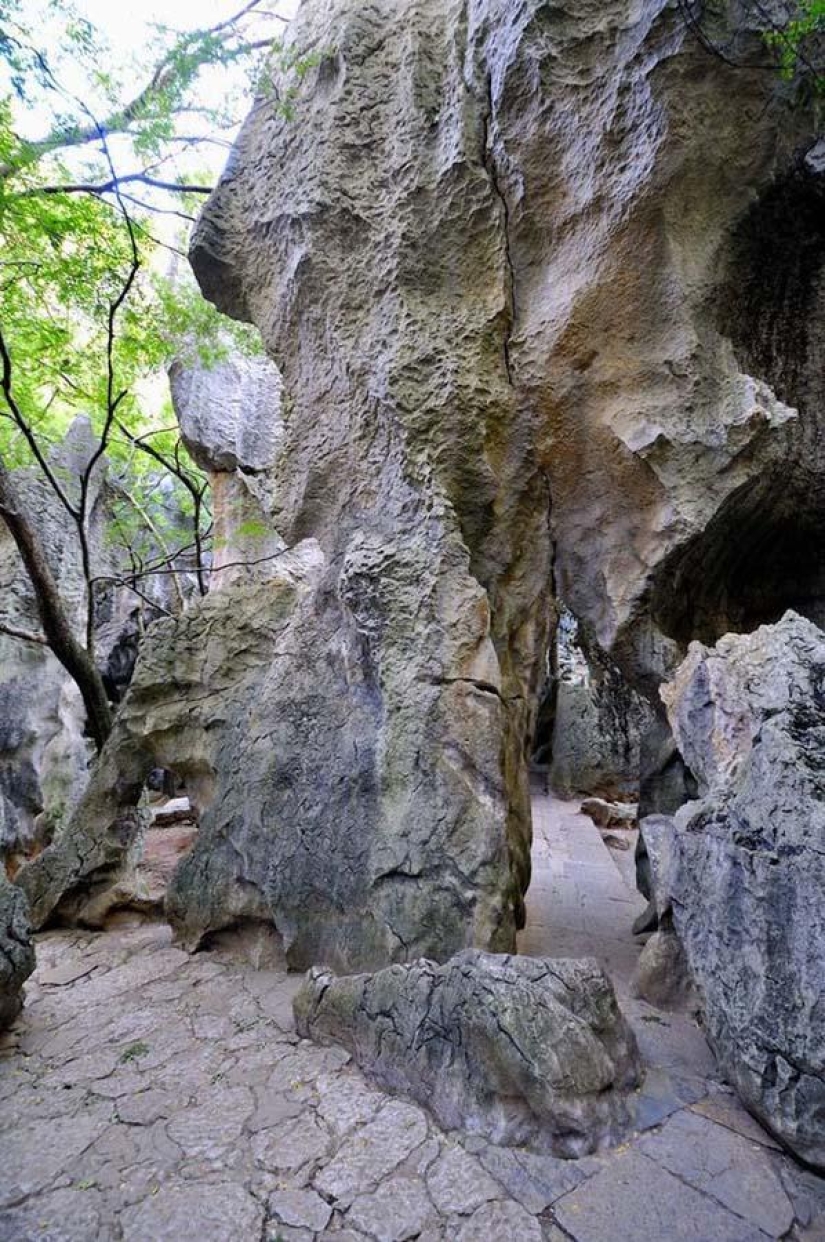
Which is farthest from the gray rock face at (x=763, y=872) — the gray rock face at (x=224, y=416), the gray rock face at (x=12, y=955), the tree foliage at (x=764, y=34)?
the gray rock face at (x=224, y=416)

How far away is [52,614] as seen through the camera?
6.70m

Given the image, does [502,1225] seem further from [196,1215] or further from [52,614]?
[52,614]

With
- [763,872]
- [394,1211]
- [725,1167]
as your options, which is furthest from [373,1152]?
[763,872]

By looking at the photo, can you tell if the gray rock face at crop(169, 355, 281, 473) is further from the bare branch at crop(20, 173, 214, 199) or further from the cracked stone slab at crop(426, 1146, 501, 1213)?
the cracked stone slab at crop(426, 1146, 501, 1213)

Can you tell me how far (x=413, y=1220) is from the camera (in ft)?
7.09

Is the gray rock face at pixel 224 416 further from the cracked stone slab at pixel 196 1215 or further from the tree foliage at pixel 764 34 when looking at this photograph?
the cracked stone slab at pixel 196 1215

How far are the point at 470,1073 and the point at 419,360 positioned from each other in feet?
12.9

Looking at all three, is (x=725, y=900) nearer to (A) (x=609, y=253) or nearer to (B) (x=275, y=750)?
(B) (x=275, y=750)

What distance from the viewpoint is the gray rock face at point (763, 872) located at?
7.47ft

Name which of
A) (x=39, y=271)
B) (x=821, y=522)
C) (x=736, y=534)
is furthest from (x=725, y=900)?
(x=39, y=271)

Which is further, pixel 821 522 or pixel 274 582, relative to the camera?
pixel 274 582

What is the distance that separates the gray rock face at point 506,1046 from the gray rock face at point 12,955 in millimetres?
1885

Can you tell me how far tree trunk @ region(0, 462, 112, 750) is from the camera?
249 inches

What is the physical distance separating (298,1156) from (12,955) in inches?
80.1
